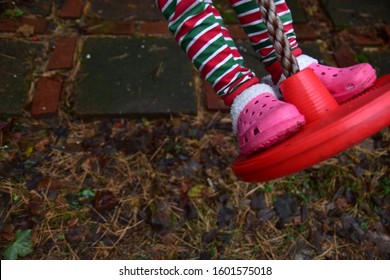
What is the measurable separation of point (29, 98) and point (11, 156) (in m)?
0.26

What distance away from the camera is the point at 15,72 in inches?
66.7

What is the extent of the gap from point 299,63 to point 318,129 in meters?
0.32

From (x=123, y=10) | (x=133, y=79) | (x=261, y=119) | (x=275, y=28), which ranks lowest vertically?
(x=133, y=79)

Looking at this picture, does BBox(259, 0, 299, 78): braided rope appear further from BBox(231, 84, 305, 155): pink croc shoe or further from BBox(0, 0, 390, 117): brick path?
BBox(0, 0, 390, 117): brick path

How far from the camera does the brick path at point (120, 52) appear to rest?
1.66 m

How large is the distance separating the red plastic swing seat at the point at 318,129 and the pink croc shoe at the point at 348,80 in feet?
0.08

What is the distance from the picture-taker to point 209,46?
107 centimetres

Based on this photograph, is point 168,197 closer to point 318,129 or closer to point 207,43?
point 207,43


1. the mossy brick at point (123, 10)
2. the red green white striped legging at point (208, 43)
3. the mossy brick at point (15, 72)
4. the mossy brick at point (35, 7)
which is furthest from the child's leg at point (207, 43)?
the mossy brick at point (35, 7)

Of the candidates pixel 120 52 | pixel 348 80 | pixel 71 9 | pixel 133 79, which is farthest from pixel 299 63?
pixel 71 9

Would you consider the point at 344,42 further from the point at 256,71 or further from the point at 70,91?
the point at 70,91

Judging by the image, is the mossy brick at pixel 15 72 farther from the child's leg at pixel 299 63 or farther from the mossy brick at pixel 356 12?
the mossy brick at pixel 356 12

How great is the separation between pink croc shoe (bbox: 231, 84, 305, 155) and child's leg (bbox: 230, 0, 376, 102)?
0.43ft

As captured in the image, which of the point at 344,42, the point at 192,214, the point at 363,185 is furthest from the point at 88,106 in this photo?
the point at 344,42
